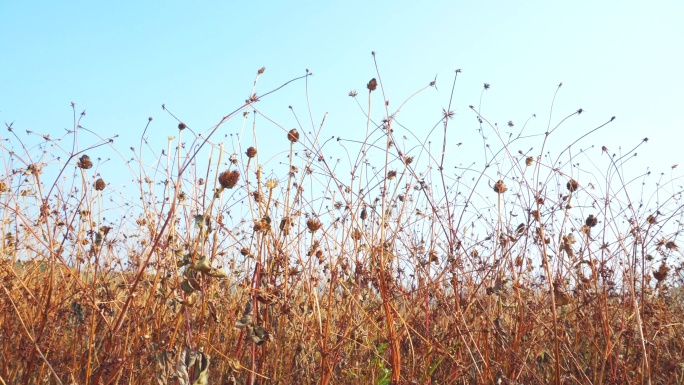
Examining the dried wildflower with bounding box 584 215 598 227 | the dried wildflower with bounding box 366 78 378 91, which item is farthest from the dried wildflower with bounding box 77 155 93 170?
the dried wildflower with bounding box 584 215 598 227

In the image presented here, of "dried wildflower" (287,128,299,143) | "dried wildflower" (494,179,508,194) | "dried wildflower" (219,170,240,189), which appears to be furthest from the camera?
"dried wildflower" (494,179,508,194)

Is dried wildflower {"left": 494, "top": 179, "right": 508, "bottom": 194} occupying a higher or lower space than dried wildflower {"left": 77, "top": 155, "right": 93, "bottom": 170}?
higher

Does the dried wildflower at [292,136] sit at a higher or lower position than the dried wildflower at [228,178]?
higher

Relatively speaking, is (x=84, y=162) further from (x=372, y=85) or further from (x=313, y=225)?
(x=372, y=85)

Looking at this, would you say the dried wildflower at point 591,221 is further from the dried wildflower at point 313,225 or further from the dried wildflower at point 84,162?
the dried wildflower at point 84,162

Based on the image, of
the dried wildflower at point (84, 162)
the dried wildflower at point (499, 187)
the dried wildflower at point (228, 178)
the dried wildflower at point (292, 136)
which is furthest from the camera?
the dried wildflower at point (499, 187)

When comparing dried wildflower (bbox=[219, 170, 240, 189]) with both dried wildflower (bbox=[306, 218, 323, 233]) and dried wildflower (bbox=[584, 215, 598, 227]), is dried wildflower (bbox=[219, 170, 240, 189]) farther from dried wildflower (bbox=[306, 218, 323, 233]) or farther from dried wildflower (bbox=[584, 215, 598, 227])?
dried wildflower (bbox=[584, 215, 598, 227])

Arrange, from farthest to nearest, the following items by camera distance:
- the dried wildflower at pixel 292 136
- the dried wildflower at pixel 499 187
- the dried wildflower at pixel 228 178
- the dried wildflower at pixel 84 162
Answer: the dried wildflower at pixel 499 187 < the dried wildflower at pixel 292 136 < the dried wildflower at pixel 84 162 < the dried wildflower at pixel 228 178

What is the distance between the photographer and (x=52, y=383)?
2.82m

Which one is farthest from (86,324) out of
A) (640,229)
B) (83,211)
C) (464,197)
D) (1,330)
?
(640,229)

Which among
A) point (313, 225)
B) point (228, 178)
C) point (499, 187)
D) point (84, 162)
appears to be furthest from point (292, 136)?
point (499, 187)

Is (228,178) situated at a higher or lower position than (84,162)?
lower

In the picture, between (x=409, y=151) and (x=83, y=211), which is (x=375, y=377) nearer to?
(x=409, y=151)

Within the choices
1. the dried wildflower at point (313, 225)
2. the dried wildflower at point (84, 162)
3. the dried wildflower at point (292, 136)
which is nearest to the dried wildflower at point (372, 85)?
the dried wildflower at point (292, 136)
